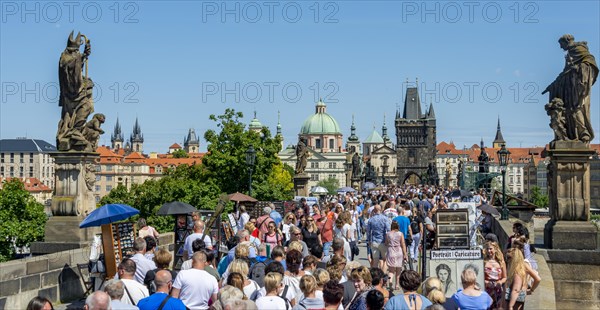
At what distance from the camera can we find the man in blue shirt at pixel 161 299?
26.2 ft

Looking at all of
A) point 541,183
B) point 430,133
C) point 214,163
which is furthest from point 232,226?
point 430,133

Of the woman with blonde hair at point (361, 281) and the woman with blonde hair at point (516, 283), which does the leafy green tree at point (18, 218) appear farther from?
the woman with blonde hair at point (516, 283)

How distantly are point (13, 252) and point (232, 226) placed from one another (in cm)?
4709

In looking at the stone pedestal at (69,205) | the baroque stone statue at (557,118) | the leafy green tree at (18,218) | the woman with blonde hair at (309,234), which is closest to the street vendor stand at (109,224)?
the stone pedestal at (69,205)

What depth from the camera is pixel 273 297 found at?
821 cm

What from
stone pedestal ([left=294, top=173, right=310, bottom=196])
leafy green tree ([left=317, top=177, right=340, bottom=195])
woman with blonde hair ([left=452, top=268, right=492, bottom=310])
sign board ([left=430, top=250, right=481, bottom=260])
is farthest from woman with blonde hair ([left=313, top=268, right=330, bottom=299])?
leafy green tree ([left=317, top=177, right=340, bottom=195])

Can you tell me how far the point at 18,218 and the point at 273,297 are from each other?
63.7m

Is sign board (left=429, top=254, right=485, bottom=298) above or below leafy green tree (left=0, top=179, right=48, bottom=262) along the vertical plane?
above

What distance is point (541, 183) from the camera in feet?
581

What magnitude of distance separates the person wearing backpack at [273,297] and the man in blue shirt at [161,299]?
75 cm

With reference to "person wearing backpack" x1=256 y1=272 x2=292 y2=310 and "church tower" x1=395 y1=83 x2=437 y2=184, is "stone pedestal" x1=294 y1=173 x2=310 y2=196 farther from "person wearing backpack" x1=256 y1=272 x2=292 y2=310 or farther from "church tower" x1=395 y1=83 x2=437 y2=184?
"church tower" x1=395 y1=83 x2=437 y2=184

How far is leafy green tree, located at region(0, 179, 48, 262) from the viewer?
209 ft

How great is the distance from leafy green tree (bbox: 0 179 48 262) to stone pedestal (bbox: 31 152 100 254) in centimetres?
4985

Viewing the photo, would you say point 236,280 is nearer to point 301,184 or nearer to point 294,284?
point 294,284
